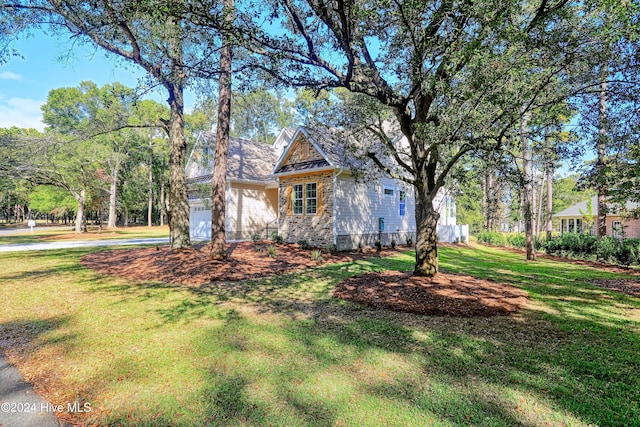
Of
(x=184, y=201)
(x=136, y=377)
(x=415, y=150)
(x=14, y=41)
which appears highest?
(x=14, y=41)

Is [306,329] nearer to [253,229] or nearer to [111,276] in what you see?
[111,276]

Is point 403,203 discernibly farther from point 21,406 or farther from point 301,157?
point 21,406

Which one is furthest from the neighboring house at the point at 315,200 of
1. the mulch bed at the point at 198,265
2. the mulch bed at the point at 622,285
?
the mulch bed at the point at 622,285

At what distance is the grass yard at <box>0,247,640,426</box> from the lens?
2697 mm

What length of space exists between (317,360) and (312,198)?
11061mm

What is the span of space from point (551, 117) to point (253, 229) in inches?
578

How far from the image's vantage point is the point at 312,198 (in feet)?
47.2

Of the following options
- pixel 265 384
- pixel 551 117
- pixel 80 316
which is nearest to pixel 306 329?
pixel 265 384

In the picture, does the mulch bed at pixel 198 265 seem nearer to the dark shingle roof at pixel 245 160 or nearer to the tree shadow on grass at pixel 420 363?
the tree shadow on grass at pixel 420 363

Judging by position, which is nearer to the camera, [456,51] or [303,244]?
[456,51]

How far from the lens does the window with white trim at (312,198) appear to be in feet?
46.8

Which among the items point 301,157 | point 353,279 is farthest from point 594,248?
point 301,157

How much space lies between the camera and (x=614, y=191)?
6.95 meters

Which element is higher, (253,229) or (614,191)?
(614,191)
